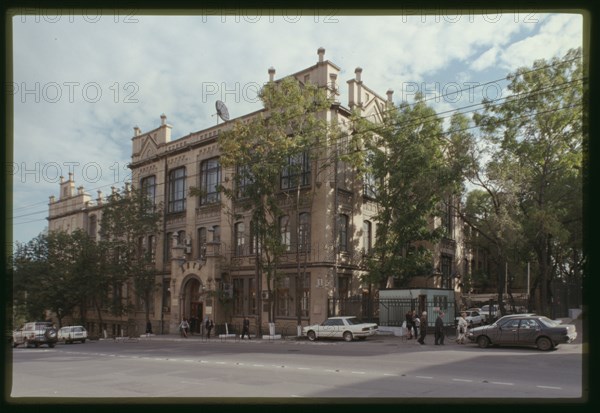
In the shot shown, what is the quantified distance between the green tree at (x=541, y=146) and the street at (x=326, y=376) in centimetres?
1045

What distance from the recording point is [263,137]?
31.8 m

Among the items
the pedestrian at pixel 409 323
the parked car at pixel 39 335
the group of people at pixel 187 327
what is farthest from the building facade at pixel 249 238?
the parked car at pixel 39 335

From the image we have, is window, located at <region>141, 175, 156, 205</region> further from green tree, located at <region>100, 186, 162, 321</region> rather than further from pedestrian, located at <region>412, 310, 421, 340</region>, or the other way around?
pedestrian, located at <region>412, 310, 421, 340</region>

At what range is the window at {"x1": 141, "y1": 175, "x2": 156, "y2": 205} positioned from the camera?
46697 mm

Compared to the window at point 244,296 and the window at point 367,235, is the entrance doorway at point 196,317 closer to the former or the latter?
the window at point 244,296

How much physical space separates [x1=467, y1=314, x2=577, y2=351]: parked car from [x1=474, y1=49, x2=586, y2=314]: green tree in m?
8.49

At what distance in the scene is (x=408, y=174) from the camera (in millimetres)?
32500

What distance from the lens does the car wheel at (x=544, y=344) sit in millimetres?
21188

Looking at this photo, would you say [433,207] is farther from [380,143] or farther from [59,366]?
[59,366]

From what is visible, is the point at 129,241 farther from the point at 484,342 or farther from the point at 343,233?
the point at 484,342

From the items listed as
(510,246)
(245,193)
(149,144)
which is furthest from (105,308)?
(510,246)

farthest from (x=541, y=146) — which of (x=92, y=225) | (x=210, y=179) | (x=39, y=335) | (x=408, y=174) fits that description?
(x=92, y=225)

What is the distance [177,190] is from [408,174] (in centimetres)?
2085
